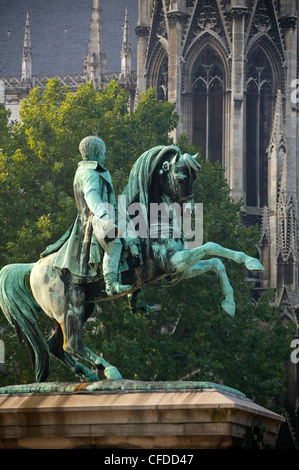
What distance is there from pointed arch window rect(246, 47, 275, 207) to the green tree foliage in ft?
45.3

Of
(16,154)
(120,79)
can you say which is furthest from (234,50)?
(16,154)

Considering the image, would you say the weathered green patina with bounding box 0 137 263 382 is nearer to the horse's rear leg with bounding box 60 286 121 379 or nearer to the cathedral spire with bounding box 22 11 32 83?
the horse's rear leg with bounding box 60 286 121 379

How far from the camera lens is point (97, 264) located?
1172 centimetres

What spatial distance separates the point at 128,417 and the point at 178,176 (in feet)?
8.75

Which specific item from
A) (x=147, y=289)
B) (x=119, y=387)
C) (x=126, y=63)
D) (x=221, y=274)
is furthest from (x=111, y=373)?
(x=126, y=63)

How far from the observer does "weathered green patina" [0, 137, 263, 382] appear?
11.6 m

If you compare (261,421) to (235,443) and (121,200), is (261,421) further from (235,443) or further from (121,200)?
(121,200)

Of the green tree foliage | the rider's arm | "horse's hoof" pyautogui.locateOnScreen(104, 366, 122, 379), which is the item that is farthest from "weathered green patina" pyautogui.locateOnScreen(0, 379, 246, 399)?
the green tree foliage

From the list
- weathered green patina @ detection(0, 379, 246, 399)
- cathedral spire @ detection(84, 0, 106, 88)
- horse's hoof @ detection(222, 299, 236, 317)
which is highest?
cathedral spire @ detection(84, 0, 106, 88)

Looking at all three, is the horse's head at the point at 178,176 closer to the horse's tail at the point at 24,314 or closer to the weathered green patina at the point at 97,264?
the weathered green patina at the point at 97,264

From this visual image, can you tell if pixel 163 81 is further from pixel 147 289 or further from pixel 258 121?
pixel 147 289

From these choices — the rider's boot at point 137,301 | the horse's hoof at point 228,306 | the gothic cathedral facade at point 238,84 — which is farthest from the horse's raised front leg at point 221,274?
the gothic cathedral facade at point 238,84

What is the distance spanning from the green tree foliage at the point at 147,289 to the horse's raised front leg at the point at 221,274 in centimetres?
1328

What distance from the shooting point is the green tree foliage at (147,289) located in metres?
27.8
